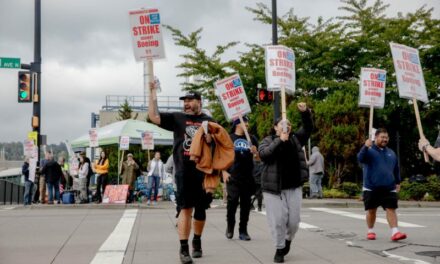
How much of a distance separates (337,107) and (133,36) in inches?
655

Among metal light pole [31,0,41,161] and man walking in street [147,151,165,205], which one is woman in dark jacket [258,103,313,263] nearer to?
man walking in street [147,151,165,205]

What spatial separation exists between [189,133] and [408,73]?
149 inches

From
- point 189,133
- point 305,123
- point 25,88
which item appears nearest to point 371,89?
point 305,123

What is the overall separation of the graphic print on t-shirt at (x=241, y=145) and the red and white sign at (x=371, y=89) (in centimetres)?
277

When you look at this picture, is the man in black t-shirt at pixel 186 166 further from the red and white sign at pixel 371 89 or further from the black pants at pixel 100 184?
the black pants at pixel 100 184

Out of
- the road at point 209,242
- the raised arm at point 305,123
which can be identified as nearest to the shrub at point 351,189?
the road at point 209,242

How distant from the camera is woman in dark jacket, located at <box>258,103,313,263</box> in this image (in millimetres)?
7438

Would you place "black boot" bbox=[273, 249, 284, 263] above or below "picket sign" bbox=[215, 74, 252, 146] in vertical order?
below

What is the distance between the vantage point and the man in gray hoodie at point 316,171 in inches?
840

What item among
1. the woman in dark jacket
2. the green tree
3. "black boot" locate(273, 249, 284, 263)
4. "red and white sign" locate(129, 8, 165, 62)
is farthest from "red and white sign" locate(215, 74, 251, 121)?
the green tree

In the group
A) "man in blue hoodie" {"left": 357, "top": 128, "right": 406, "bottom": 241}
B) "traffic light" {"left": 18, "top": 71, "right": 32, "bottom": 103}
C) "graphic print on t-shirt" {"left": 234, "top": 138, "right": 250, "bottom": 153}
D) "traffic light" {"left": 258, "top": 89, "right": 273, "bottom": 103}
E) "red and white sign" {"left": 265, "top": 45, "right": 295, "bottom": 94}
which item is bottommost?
"man in blue hoodie" {"left": 357, "top": 128, "right": 406, "bottom": 241}

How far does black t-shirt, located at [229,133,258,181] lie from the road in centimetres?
98

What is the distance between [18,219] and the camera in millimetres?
A: 14805

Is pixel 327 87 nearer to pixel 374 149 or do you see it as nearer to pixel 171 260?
pixel 374 149
